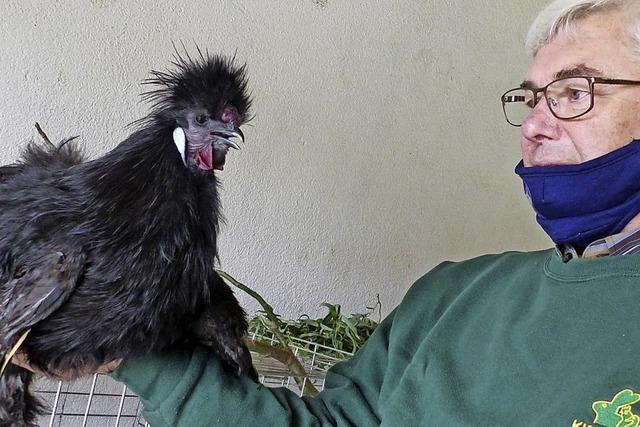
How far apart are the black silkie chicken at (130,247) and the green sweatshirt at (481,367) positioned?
0.06m

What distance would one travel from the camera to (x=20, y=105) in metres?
1.29

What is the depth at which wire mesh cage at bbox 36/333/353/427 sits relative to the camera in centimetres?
125

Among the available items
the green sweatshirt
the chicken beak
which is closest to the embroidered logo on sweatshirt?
the green sweatshirt

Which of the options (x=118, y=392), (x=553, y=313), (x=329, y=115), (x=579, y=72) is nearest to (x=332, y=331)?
(x=118, y=392)

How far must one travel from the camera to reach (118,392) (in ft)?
4.38

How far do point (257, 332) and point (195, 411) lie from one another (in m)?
0.51

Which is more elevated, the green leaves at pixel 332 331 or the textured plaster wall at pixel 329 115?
the textured plaster wall at pixel 329 115

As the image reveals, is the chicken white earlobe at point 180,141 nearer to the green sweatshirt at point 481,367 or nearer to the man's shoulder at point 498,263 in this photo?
the green sweatshirt at point 481,367

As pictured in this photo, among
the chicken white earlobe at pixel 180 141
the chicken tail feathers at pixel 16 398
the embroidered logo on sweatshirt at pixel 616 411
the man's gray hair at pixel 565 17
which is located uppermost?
the man's gray hair at pixel 565 17

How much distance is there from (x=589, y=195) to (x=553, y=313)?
15 centimetres

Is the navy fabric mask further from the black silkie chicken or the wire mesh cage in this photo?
the wire mesh cage

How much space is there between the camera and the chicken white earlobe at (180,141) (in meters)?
0.79

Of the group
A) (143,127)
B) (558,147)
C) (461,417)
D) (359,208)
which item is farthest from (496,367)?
(359,208)

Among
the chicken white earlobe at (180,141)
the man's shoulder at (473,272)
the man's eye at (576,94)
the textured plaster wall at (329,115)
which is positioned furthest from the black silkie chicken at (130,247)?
the textured plaster wall at (329,115)
